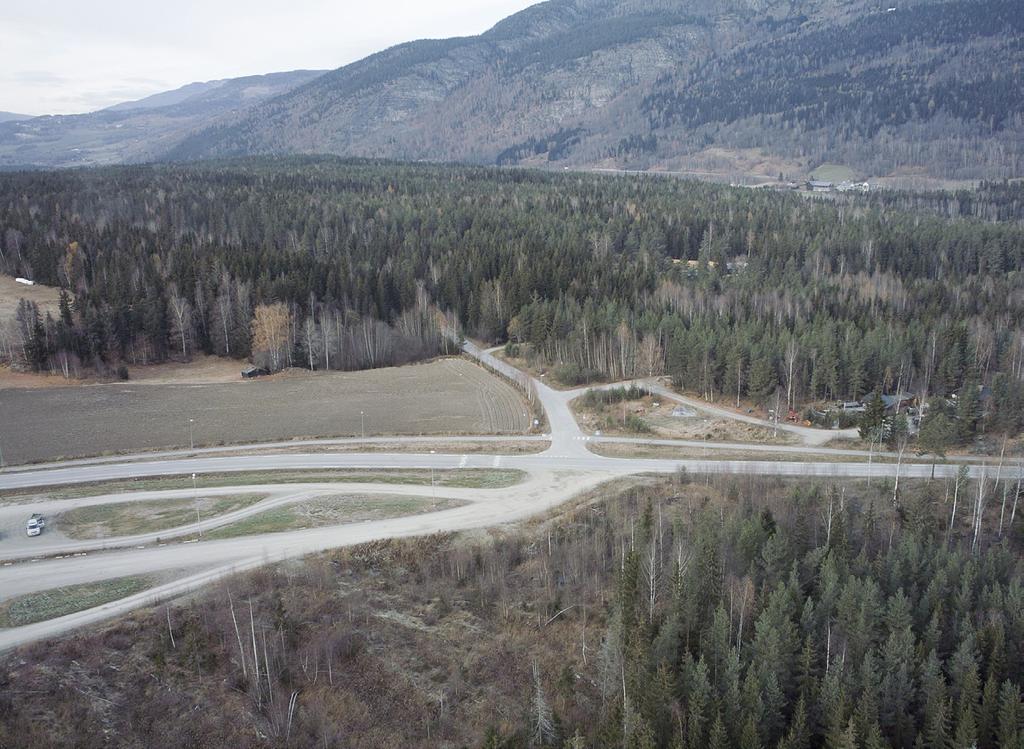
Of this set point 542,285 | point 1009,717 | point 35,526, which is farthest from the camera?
point 542,285

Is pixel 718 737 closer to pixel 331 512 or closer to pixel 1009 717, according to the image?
pixel 1009 717

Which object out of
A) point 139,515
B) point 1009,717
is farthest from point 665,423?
point 139,515

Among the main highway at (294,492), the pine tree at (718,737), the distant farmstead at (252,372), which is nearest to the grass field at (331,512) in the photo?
the main highway at (294,492)

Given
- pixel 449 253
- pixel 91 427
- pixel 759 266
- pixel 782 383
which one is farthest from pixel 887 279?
pixel 91 427

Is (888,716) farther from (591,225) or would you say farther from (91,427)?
(591,225)

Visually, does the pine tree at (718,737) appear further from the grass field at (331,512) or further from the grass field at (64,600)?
the grass field at (64,600)
